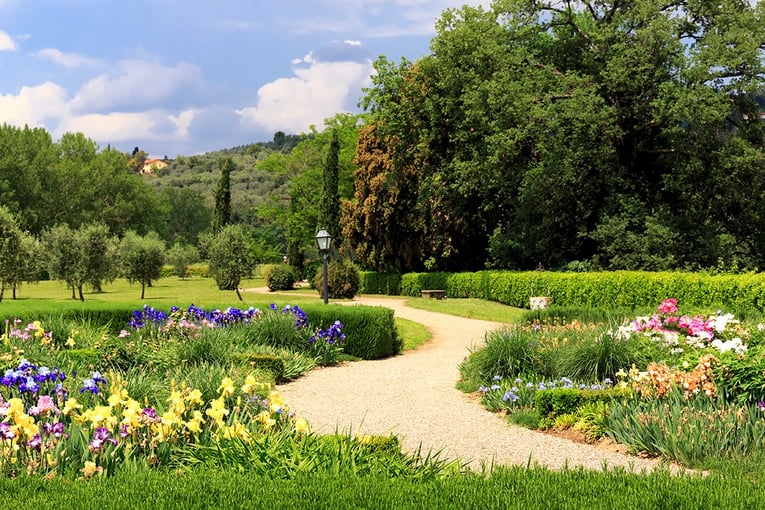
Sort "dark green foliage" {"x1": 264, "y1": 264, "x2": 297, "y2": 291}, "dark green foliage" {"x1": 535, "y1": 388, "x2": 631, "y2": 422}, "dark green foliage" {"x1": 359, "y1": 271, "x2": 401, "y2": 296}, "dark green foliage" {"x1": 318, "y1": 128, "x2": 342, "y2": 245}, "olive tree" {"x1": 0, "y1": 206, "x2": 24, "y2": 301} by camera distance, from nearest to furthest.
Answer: "dark green foliage" {"x1": 535, "y1": 388, "x2": 631, "y2": 422}, "olive tree" {"x1": 0, "y1": 206, "x2": 24, "y2": 301}, "dark green foliage" {"x1": 318, "y1": 128, "x2": 342, "y2": 245}, "dark green foliage" {"x1": 359, "y1": 271, "x2": 401, "y2": 296}, "dark green foliage" {"x1": 264, "y1": 264, "x2": 297, "y2": 291}

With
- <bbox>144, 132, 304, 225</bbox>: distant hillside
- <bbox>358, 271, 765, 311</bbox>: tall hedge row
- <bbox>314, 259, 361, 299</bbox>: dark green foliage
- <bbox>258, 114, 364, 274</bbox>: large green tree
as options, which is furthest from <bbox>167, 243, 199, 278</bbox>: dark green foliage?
<bbox>358, 271, 765, 311</bbox>: tall hedge row

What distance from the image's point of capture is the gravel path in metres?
5.76

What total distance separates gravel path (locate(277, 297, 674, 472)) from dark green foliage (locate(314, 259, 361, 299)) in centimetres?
1425

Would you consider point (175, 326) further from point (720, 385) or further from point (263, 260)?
point (263, 260)

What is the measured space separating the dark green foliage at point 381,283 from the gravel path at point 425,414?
1890cm

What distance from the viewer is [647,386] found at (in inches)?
251

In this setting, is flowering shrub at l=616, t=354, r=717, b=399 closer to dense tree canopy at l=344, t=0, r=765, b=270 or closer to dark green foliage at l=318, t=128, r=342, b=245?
dense tree canopy at l=344, t=0, r=765, b=270

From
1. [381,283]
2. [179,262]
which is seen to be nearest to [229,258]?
[381,283]

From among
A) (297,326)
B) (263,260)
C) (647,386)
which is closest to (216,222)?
(263,260)

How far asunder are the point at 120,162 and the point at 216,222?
28.9 metres

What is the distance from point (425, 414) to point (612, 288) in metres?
13.1

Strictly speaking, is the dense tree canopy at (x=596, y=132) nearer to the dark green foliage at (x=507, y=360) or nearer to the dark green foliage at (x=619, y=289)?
the dark green foliage at (x=619, y=289)

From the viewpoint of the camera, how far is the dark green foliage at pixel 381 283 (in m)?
31.3

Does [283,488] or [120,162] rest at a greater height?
[120,162]
